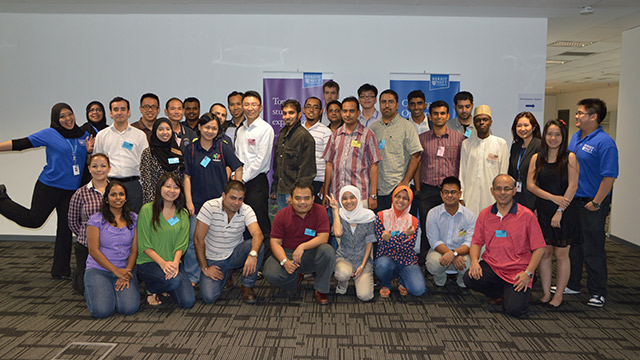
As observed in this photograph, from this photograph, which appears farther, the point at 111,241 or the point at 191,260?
the point at 191,260

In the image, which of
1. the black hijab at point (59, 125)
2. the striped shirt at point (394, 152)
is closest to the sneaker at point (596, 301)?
the striped shirt at point (394, 152)

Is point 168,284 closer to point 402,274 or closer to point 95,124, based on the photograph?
point 402,274

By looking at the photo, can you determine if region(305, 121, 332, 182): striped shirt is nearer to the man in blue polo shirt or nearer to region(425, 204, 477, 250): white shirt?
region(425, 204, 477, 250): white shirt

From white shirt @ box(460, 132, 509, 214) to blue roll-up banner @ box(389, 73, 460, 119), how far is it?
4.79 feet

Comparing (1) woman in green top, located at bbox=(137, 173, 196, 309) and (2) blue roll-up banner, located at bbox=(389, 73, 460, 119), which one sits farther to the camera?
(2) blue roll-up banner, located at bbox=(389, 73, 460, 119)

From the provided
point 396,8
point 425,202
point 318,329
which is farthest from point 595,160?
point 396,8

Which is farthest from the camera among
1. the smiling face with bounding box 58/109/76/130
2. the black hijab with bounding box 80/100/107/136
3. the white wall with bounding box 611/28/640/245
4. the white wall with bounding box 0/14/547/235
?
the white wall with bounding box 611/28/640/245

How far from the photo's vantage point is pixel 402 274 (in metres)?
3.51

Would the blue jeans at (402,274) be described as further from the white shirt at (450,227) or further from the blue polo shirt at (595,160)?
the blue polo shirt at (595,160)

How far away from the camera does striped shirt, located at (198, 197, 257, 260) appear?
3293 mm

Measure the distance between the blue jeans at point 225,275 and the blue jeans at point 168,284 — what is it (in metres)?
0.11

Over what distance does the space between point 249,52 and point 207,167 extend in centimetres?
224

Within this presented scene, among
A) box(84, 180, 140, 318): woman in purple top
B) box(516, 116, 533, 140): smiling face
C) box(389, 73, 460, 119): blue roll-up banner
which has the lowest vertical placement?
box(84, 180, 140, 318): woman in purple top

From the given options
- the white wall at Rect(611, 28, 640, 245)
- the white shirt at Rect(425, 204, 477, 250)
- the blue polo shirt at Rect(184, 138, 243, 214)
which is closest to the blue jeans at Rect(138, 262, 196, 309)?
the blue polo shirt at Rect(184, 138, 243, 214)
